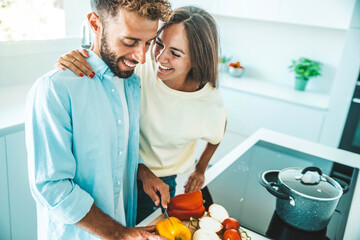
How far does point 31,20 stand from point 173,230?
2.05 meters

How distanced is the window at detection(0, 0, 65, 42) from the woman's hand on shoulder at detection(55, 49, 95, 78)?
4.25 feet

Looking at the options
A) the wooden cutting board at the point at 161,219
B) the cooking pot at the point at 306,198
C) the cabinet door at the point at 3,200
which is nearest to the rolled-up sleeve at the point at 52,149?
the wooden cutting board at the point at 161,219

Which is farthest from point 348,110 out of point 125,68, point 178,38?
point 125,68

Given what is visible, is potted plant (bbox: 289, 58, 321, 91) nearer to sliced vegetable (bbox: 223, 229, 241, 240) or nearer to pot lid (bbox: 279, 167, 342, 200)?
pot lid (bbox: 279, 167, 342, 200)

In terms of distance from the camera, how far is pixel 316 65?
9.96 feet

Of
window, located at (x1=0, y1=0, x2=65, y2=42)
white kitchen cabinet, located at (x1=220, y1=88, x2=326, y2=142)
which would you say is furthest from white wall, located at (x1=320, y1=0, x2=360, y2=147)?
window, located at (x1=0, y1=0, x2=65, y2=42)

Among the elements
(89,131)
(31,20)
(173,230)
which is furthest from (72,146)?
(31,20)

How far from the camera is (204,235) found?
2.82ft

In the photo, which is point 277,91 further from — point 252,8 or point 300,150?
point 300,150

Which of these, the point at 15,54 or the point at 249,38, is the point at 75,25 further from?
the point at 249,38

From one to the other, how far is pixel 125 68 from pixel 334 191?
737 millimetres

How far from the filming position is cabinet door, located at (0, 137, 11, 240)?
1.41 metres

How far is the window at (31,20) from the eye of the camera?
6.82 feet

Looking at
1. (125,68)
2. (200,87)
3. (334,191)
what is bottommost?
(334,191)
